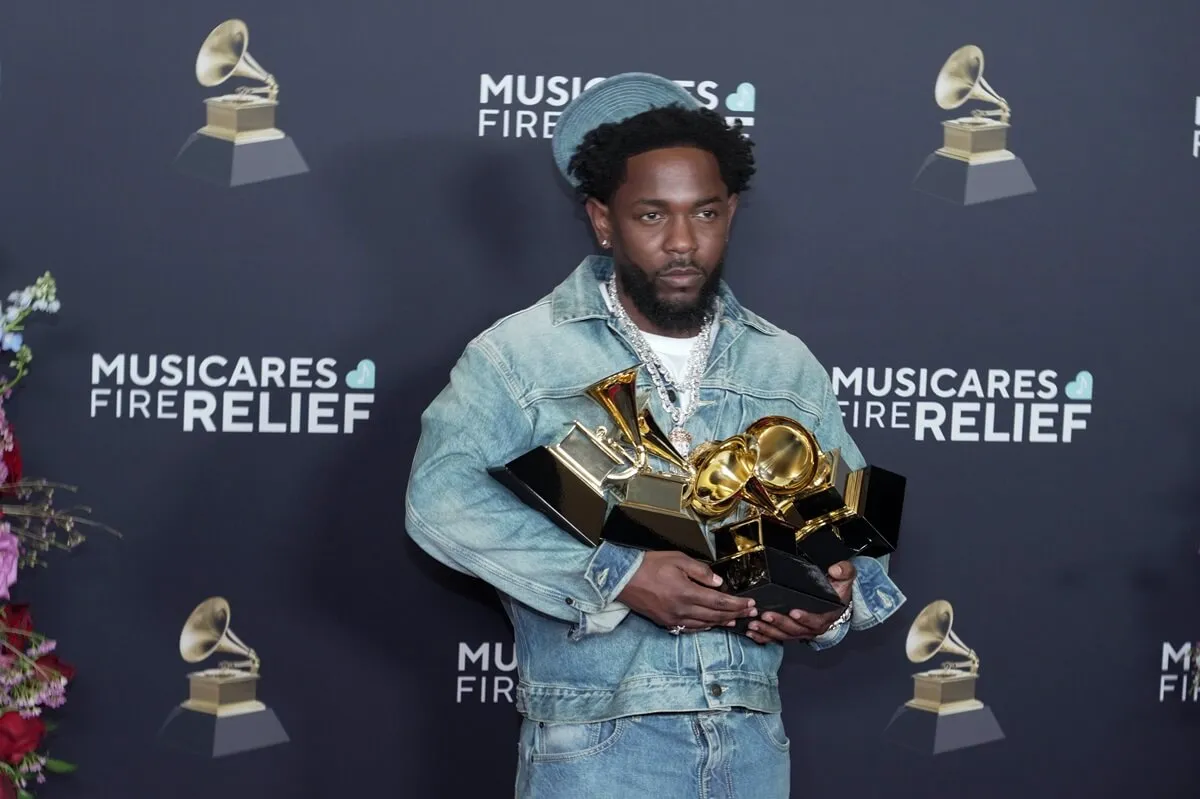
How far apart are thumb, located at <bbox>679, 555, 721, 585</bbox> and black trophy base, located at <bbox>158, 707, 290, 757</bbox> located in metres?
1.05

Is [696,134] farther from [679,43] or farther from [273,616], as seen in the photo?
[273,616]

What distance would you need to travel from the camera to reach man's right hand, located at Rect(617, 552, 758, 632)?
79.6 inches

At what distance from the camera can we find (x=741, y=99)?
109 inches

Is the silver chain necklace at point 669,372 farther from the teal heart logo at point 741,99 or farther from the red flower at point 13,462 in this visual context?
the red flower at point 13,462

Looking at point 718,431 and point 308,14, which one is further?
point 308,14

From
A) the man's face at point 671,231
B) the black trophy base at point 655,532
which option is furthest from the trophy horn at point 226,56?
the black trophy base at point 655,532

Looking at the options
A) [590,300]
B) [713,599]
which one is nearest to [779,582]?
[713,599]

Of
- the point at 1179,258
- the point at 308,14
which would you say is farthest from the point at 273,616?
the point at 1179,258

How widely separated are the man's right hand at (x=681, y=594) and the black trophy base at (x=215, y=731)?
995mm

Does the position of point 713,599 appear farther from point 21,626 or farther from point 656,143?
point 21,626

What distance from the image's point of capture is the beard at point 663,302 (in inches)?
87.3

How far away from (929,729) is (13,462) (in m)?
1.74

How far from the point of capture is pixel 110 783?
271cm

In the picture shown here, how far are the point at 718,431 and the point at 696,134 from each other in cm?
44
